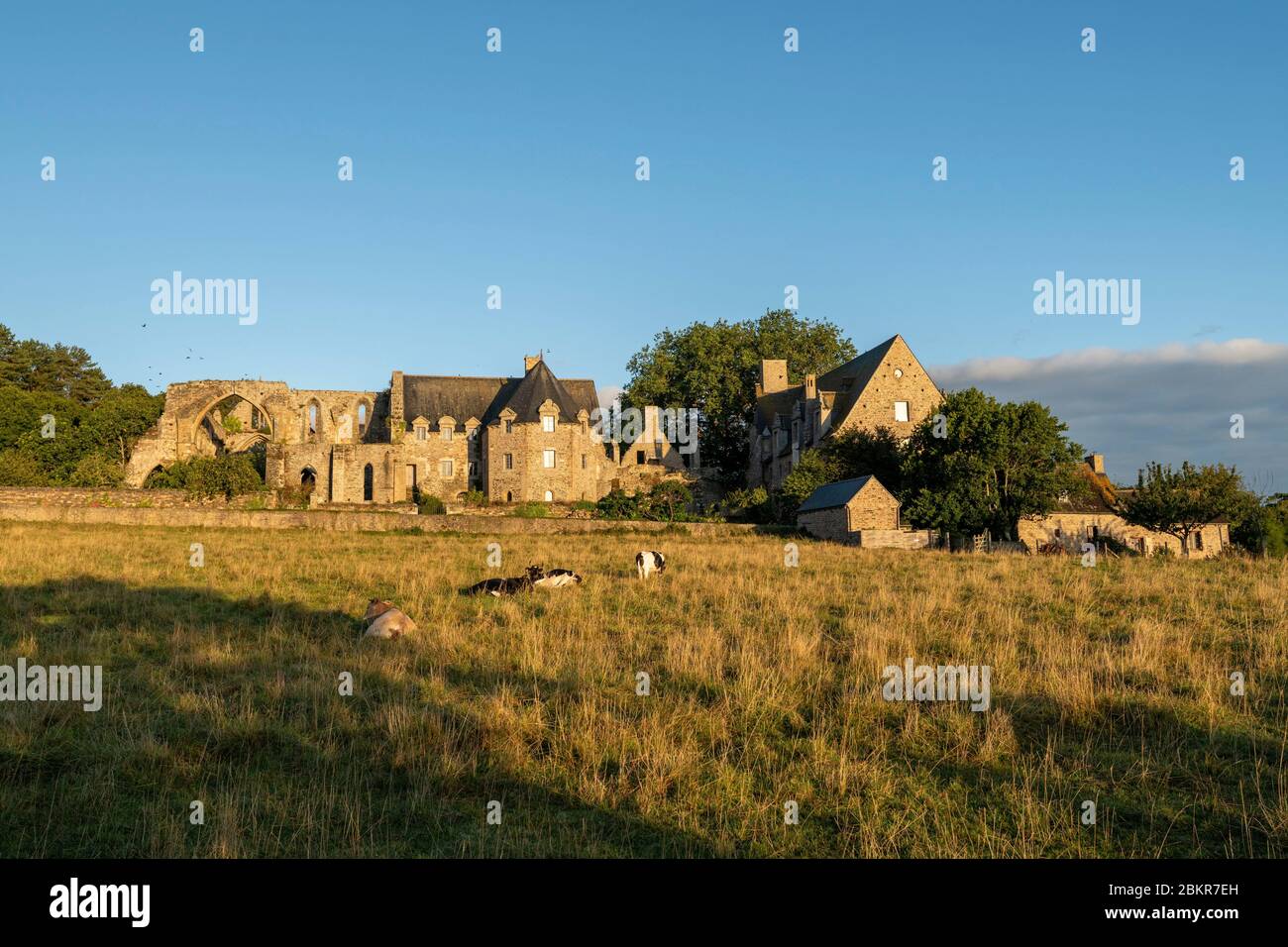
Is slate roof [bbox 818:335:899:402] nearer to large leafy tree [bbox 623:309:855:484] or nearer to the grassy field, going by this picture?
large leafy tree [bbox 623:309:855:484]

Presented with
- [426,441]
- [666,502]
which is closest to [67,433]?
[426,441]

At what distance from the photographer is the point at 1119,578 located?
20.2m

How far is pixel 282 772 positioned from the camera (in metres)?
7.73

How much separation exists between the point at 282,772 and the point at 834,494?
3616cm

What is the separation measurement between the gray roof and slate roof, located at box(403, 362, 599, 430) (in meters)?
25.5

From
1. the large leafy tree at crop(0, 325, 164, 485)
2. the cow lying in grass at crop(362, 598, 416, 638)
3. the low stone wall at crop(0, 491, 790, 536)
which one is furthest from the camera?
the large leafy tree at crop(0, 325, 164, 485)

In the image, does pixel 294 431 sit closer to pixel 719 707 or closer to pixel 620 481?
pixel 620 481

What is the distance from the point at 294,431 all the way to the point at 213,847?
69.7 metres

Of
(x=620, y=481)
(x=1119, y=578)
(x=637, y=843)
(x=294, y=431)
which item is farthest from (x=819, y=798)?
(x=294, y=431)

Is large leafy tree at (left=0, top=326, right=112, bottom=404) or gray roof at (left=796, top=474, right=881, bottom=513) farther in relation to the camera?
large leafy tree at (left=0, top=326, right=112, bottom=404)

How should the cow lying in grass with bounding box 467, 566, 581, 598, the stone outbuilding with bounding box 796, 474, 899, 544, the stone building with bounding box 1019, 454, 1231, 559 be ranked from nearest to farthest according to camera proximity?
the cow lying in grass with bounding box 467, 566, 581, 598, the stone outbuilding with bounding box 796, 474, 899, 544, the stone building with bounding box 1019, 454, 1231, 559

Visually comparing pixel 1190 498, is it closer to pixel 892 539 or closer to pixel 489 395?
pixel 892 539

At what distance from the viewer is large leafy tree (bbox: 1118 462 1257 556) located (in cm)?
4503

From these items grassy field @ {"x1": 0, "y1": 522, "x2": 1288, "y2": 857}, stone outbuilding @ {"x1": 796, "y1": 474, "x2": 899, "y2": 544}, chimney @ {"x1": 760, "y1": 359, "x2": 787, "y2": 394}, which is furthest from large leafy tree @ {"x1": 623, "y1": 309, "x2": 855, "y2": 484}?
grassy field @ {"x1": 0, "y1": 522, "x2": 1288, "y2": 857}
